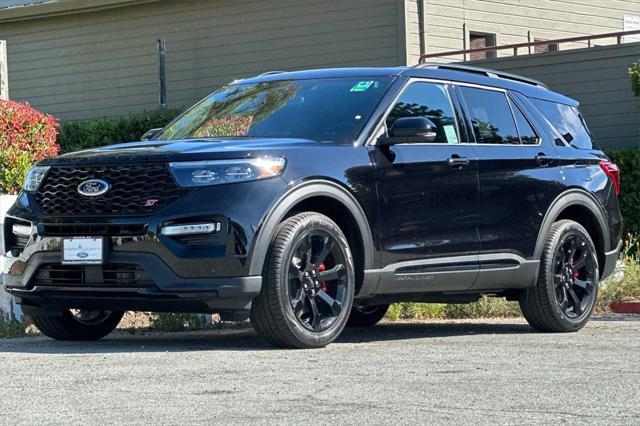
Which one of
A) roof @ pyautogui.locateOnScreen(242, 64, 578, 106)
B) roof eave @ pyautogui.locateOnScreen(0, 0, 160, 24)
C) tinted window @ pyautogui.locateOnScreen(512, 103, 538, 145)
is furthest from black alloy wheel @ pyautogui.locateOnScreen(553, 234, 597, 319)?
roof eave @ pyautogui.locateOnScreen(0, 0, 160, 24)

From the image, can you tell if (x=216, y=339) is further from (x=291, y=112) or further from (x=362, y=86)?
(x=362, y=86)

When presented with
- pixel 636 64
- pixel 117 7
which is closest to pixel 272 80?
pixel 636 64

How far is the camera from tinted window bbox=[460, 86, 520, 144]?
9.45 meters

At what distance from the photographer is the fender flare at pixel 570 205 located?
960 cm

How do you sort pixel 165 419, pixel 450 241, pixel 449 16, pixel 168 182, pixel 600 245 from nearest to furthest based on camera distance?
pixel 165 419, pixel 168 182, pixel 450 241, pixel 600 245, pixel 449 16

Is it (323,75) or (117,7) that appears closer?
(323,75)

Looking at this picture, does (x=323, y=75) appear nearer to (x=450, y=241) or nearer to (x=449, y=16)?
(x=450, y=241)

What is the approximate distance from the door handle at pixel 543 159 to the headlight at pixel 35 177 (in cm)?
363

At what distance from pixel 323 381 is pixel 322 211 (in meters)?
1.95

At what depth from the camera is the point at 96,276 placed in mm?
7770

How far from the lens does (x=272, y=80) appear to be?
9.38m

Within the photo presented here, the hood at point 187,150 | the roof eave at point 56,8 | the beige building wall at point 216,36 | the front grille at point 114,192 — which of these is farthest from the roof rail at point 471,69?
the roof eave at point 56,8

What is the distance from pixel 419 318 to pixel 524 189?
7.74ft

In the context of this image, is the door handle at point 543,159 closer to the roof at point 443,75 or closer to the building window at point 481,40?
the roof at point 443,75
